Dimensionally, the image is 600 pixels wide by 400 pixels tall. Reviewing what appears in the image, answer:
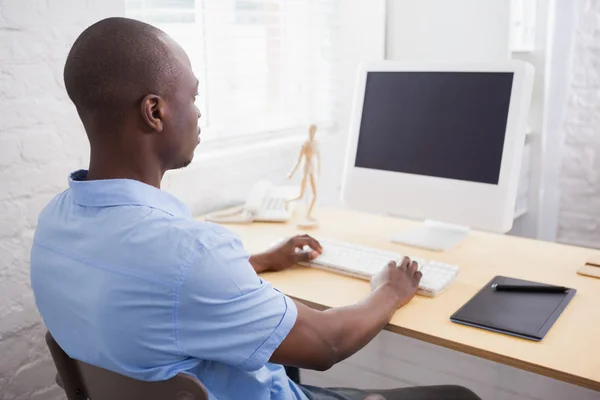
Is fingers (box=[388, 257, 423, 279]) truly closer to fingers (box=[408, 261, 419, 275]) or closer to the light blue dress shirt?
fingers (box=[408, 261, 419, 275])

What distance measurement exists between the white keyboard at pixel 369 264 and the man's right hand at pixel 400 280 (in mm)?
35

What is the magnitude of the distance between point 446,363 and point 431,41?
144 cm

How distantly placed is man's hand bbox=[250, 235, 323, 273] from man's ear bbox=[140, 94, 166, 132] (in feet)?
2.21

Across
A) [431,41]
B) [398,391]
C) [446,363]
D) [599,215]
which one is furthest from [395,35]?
[398,391]

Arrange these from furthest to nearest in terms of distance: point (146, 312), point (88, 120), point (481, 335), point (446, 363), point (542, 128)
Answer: point (542, 128) → point (446, 363) → point (481, 335) → point (88, 120) → point (146, 312)

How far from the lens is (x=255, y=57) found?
→ 2.53m

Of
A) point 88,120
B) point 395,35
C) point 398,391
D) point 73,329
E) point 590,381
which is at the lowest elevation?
point 398,391

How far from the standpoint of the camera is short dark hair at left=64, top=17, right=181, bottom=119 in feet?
3.22

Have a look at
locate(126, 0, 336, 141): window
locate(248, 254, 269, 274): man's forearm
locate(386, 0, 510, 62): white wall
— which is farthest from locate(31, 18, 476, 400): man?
locate(386, 0, 510, 62): white wall

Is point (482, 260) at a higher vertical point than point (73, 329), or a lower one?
lower

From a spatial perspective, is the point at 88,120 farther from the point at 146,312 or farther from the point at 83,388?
the point at 83,388

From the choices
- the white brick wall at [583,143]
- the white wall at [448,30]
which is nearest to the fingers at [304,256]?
the white brick wall at [583,143]

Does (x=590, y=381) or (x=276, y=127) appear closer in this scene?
(x=590, y=381)

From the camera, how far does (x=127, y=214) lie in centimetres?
96
